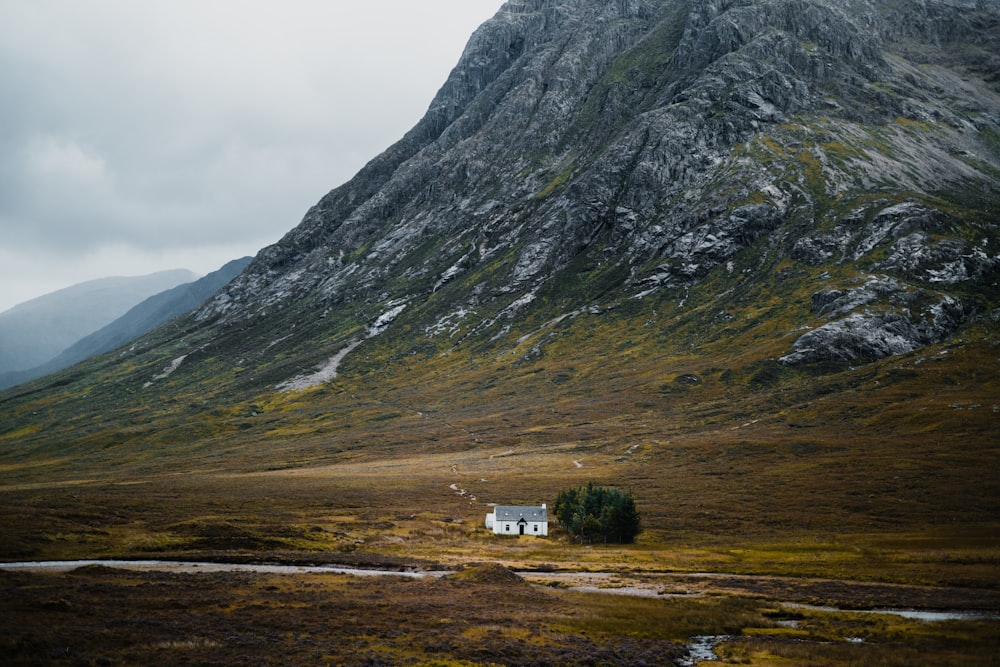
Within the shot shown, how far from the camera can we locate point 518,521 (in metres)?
98.2

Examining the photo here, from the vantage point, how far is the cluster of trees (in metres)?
91.8

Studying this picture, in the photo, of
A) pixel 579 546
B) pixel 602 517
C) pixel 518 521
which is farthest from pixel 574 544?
pixel 518 521

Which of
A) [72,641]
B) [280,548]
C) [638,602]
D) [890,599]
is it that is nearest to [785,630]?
[638,602]

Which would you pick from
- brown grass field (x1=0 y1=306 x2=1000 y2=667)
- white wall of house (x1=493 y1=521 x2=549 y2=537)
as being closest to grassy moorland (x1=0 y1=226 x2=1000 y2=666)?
brown grass field (x1=0 y1=306 x2=1000 y2=667)

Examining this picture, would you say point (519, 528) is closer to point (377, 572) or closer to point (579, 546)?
point (579, 546)

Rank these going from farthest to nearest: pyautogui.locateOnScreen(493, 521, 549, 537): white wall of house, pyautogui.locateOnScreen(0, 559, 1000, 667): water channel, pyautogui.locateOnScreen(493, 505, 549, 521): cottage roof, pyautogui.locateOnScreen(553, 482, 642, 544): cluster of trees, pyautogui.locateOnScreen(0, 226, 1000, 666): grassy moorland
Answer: pyautogui.locateOnScreen(493, 505, 549, 521): cottage roof, pyautogui.locateOnScreen(493, 521, 549, 537): white wall of house, pyautogui.locateOnScreen(553, 482, 642, 544): cluster of trees, pyautogui.locateOnScreen(0, 559, 1000, 667): water channel, pyautogui.locateOnScreen(0, 226, 1000, 666): grassy moorland

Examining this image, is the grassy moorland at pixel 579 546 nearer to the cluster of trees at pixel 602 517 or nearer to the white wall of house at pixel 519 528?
the white wall of house at pixel 519 528

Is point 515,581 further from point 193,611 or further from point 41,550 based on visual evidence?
point 41,550

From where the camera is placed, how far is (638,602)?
52688 millimetres

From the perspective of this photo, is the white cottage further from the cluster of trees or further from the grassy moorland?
the cluster of trees

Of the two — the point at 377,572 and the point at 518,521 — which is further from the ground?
the point at 377,572

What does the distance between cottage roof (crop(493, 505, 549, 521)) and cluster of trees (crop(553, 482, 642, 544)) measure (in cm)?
416

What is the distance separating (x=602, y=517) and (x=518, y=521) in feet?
44.4

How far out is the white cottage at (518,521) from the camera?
97688mm
